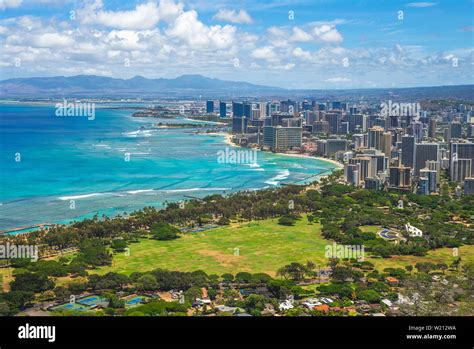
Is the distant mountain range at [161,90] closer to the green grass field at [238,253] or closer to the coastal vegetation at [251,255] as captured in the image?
the coastal vegetation at [251,255]

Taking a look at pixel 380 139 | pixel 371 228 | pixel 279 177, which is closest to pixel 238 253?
pixel 371 228

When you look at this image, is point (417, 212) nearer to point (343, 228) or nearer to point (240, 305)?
point (343, 228)

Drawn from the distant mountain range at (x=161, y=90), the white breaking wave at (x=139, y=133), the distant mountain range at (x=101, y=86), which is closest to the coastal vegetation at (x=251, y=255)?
the white breaking wave at (x=139, y=133)

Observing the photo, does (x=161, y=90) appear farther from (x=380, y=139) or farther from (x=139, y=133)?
(x=380, y=139)

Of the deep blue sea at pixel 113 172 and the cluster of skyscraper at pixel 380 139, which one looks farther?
the cluster of skyscraper at pixel 380 139

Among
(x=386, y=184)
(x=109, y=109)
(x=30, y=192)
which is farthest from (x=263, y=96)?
(x=30, y=192)
